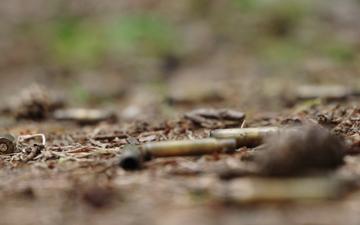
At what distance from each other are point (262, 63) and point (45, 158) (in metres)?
4.50

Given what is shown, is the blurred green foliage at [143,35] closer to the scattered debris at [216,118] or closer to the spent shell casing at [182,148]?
the scattered debris at [216,118]

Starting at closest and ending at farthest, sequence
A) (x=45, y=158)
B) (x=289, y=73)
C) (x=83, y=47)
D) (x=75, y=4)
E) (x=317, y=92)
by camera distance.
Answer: (x=45, y=158) → (x=317, y=92) → (x=289, y=73) → (x=83, y=47) → (x=75, y=4)

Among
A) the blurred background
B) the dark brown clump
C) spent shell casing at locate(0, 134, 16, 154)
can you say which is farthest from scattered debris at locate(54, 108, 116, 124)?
the dark brown clump

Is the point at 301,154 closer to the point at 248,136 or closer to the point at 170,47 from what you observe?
the point at 248,136

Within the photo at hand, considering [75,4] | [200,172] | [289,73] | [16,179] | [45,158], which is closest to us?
[200,172]

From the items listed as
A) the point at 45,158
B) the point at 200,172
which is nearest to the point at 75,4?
the point at 45,158

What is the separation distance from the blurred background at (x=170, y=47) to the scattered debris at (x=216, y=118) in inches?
75.4

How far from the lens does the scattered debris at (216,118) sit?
325 centimetres

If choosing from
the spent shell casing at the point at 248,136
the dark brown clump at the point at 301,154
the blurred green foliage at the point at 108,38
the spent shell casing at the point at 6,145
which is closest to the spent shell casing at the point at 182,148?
the spent shell casing at the point at 248,136

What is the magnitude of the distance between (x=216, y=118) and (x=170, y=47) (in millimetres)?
4123

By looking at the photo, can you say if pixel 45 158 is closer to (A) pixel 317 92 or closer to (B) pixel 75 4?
(A) pixel 317 92

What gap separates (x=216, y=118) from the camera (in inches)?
130

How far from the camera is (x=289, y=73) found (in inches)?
245

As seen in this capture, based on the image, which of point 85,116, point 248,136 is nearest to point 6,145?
point 248,136
